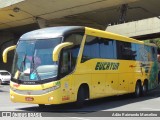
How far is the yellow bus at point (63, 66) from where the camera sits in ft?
43.3

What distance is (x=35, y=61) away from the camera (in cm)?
1362

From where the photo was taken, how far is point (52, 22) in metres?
41.0

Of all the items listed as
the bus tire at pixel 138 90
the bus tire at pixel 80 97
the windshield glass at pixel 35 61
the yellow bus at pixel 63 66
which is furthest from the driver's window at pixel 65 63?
the bus tire at pixel 138 90

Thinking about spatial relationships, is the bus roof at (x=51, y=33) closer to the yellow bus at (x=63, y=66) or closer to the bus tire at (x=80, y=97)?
the yellow bus at (x=63, y=66)

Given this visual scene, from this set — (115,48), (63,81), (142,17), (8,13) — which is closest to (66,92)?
(63,81)

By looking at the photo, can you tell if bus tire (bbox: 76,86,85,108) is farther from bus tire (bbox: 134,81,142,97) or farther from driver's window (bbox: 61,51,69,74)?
bus tire (bbox: 134,81,142,97)

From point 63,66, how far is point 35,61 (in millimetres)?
1002

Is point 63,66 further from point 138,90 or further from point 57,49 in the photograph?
point 138,90

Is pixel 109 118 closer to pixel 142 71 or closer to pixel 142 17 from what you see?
pixel 142 71

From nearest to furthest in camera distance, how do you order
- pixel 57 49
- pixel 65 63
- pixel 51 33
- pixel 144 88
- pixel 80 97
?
pixel 57 49, pixel 65 63, pixel 51 33, pixel 80 97, pixel 144 88

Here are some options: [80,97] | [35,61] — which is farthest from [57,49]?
[80,97]

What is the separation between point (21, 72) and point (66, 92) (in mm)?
1765

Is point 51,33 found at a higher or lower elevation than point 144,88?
higher

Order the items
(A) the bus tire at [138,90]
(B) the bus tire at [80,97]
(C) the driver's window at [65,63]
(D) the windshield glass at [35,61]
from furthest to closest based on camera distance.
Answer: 1. (A) the bus tire at [138,90]
2. (B) the bus tire at [80,97]
3. (C) the driver's window at [65,63]
4. (D) the windshield glass at [35,61]
